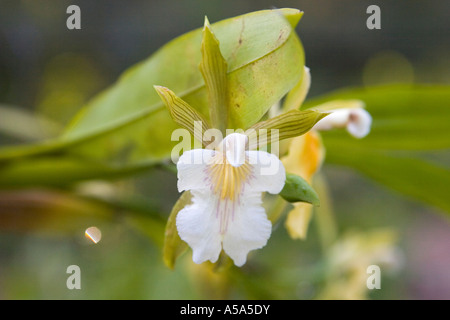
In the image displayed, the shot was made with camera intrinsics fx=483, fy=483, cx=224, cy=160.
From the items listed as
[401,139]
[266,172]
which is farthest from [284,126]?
[401,139]

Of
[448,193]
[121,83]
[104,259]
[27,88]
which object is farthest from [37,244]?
[448,193]

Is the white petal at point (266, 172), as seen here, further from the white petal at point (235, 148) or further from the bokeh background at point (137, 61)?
the bokeh background at point (137, 61)

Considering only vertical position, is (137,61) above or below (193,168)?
above

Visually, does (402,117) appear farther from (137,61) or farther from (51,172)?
(137,61)

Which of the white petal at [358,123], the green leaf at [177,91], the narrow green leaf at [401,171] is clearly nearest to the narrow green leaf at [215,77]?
the green leaf at [177,91]

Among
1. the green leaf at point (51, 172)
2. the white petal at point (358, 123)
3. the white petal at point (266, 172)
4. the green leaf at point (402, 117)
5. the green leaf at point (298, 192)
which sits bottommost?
the green leaf at point (298, 192)

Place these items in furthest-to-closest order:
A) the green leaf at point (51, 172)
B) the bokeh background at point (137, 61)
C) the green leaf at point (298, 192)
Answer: the bokeh background at point (137, 61)
the green leaf at point (51, 172)
the green leaf at point (298, 192)
